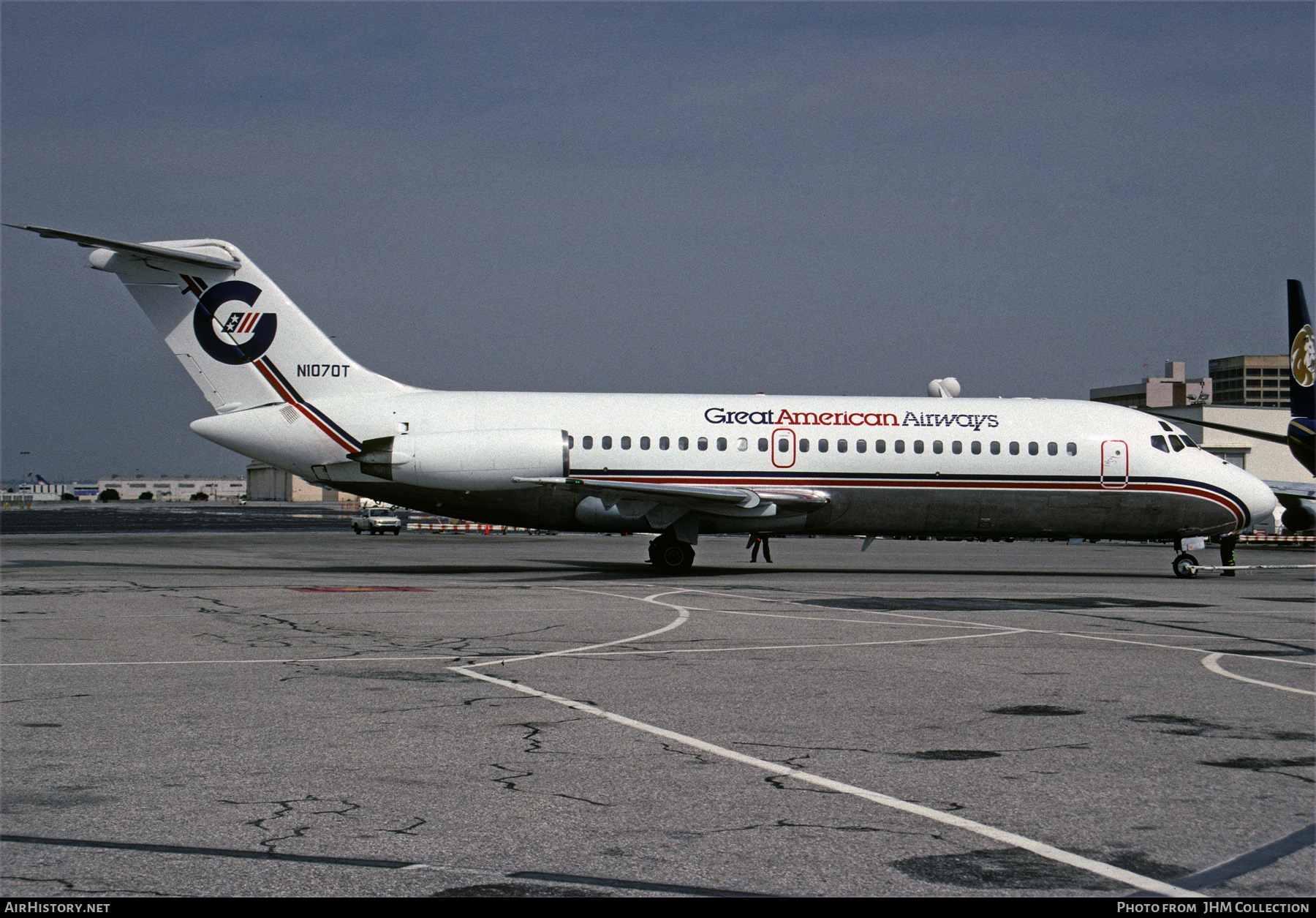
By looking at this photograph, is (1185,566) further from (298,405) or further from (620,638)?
(298,405)

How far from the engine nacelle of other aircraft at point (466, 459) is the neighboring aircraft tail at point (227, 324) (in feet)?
7.88

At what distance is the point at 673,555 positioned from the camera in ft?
84.7

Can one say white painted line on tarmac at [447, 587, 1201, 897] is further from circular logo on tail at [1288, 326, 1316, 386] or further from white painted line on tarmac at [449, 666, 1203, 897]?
circular logo on tail at [1288, 326, 1316, 386]

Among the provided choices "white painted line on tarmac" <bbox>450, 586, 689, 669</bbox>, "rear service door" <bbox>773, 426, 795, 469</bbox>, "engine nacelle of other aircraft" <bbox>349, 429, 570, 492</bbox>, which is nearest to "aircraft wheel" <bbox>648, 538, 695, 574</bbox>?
"rear service door" <bbox>773, 426, 795, 469</bbox>

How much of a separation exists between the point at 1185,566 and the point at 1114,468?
112 inches

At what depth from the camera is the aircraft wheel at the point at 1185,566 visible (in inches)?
1036

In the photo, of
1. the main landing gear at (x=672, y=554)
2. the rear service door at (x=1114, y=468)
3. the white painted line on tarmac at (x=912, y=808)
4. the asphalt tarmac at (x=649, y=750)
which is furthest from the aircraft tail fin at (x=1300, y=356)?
the main landing gear at (x=672, y=554)

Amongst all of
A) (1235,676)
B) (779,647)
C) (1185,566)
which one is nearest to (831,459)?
(1185,566)

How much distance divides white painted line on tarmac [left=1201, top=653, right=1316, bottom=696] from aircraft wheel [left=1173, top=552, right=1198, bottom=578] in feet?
50.3

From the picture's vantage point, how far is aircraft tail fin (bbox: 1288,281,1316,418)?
14734mm

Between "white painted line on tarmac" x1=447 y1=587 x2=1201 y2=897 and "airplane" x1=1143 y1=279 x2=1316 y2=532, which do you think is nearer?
"white painted line on tarmac" x1=447 y1=587 x2=1201 y2=897

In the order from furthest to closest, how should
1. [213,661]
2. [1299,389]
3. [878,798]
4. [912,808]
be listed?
[1299,389] → [213,661] → [878,798] → [912,808]

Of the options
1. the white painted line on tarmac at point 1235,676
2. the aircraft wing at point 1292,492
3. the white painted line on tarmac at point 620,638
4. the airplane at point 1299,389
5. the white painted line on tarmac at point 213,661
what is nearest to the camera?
the white painted line on tarmac at point 1235,676

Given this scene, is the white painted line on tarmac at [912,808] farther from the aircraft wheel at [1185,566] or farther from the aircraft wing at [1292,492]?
the aircraft wing at [1292,492]
